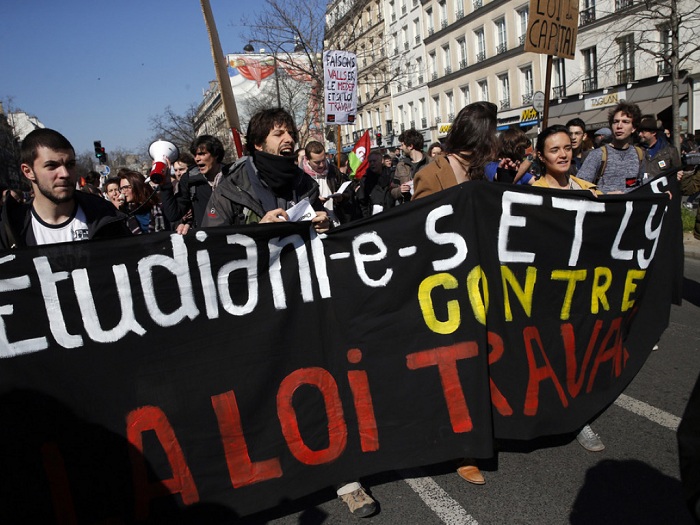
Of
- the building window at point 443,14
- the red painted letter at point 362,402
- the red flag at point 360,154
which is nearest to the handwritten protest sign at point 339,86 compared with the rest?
the red flag at point 360,154

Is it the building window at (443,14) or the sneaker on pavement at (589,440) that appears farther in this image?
the building window at (443,14)

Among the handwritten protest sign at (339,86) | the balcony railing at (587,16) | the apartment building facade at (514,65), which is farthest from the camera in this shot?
the balcony railing at (587,16)

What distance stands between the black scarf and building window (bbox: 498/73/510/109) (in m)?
33.7

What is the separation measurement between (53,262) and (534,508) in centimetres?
245

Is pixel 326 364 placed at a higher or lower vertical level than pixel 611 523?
higher

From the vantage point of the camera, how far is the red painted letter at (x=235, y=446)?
2697 millimetres

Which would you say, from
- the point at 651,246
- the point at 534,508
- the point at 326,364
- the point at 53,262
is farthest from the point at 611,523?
the point at 53,262

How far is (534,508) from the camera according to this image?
2.85 meters

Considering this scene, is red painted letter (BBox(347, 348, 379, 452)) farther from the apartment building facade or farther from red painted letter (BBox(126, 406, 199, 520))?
the apartment building facade

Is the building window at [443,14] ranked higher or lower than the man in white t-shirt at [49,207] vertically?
higher

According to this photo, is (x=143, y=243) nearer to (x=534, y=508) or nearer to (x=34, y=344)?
(x=34, y=344)

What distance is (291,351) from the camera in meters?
2.80

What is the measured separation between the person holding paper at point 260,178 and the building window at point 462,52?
38.3m

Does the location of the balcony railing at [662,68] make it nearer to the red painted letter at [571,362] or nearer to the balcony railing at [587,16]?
the balcony railing at [587,16]
